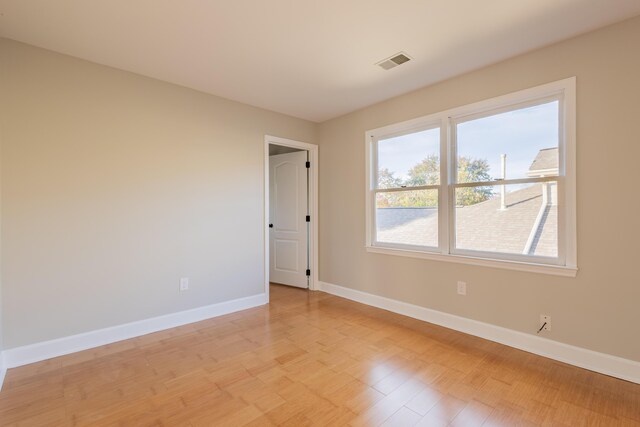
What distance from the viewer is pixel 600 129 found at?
2.13 metres

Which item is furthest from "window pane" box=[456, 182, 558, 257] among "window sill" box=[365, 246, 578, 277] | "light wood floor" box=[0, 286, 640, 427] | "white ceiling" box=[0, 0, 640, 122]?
"white ceiling" box=[0, 0, 640, 122]

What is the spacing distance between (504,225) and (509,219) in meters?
0.07

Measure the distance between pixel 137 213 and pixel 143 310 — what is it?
3.14 ft

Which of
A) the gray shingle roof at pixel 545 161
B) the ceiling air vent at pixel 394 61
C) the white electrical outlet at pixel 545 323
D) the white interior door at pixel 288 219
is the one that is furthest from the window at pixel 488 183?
the white interior door at pixel 288 219

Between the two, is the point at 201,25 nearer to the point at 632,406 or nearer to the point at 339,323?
the point at 339,323

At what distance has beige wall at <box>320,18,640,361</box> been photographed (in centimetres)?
203

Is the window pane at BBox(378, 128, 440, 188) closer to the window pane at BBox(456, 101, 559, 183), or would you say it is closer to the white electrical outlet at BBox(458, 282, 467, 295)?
the window pane at BBox(456, 101, 559, 183)

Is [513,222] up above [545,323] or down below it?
above

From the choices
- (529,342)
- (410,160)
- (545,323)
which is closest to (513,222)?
(545,323)

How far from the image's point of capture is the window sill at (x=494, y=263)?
2291 mm

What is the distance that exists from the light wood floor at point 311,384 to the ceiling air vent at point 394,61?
2.54m

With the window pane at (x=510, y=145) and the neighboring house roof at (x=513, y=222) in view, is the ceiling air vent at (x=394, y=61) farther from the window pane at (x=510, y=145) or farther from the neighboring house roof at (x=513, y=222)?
the neighboring house roof at (x=513, y=222)

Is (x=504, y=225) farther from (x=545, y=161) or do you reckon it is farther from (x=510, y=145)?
(x=510, y=145)

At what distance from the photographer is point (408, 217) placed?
3.39 metres
